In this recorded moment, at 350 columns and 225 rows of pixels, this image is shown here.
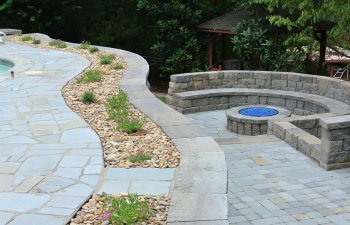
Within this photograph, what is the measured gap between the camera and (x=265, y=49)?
609 inches

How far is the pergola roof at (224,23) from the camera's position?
17.2 metres

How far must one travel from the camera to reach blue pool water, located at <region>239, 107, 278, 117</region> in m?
9.84

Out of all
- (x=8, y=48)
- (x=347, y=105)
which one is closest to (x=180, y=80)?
(x=347, y=105)

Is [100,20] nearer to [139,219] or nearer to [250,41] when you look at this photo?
[250,41]

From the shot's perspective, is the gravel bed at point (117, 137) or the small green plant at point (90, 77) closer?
the gravel bed at point (117, 137)

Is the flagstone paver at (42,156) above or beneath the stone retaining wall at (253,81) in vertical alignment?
above

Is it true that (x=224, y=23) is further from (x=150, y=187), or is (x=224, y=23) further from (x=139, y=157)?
(x=150, y=187)

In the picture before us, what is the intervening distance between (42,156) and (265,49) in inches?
478

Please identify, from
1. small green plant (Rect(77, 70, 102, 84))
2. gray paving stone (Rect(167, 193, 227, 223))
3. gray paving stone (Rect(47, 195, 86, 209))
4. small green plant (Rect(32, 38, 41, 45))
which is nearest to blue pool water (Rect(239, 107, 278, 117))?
small green plant (Rect(77, 70, 102, 84))

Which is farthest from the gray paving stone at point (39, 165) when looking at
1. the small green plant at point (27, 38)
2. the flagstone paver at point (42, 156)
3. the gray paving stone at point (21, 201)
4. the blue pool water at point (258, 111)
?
the small green plant at point (27, 38)

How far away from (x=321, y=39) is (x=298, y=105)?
6635mm

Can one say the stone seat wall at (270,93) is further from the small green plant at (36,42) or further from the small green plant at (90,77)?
the small green plant at (36,42)

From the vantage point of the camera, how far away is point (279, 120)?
8.53 metres

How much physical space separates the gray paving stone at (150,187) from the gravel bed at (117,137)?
1.31 ft
